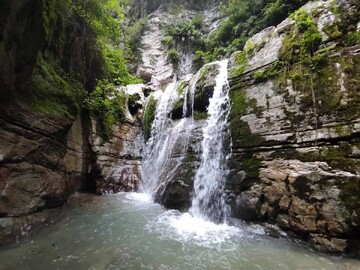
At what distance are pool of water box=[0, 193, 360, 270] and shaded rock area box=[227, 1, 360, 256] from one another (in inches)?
19.8

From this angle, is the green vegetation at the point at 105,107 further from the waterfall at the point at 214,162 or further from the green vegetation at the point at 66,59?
the waterfall at the point at 214,162

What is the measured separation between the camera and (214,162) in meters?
5.91

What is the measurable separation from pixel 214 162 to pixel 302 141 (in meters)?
2.16

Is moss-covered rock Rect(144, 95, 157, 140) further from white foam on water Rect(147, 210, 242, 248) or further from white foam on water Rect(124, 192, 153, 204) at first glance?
white foam on water Rect(147, 210, 242, 248)

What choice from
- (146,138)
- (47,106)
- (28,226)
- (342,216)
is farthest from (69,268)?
(146,138)

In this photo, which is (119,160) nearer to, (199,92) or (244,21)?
(199,92)

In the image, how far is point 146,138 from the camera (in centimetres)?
Result: 934

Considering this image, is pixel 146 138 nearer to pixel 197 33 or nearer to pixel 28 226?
pixel 28 226

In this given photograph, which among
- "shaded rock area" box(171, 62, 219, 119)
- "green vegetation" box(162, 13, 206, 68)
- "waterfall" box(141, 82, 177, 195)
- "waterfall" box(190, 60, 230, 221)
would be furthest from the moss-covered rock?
"green vegetation" box(162, 13, 206, 68)

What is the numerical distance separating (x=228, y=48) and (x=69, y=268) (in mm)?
11917

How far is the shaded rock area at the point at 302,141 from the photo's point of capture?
3877 mm

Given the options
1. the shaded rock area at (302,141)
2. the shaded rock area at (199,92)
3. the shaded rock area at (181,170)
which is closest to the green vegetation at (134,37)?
the shaded rock area at (199,92)

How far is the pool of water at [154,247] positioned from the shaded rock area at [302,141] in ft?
1.65

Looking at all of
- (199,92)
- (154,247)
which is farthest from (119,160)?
(154,247)
